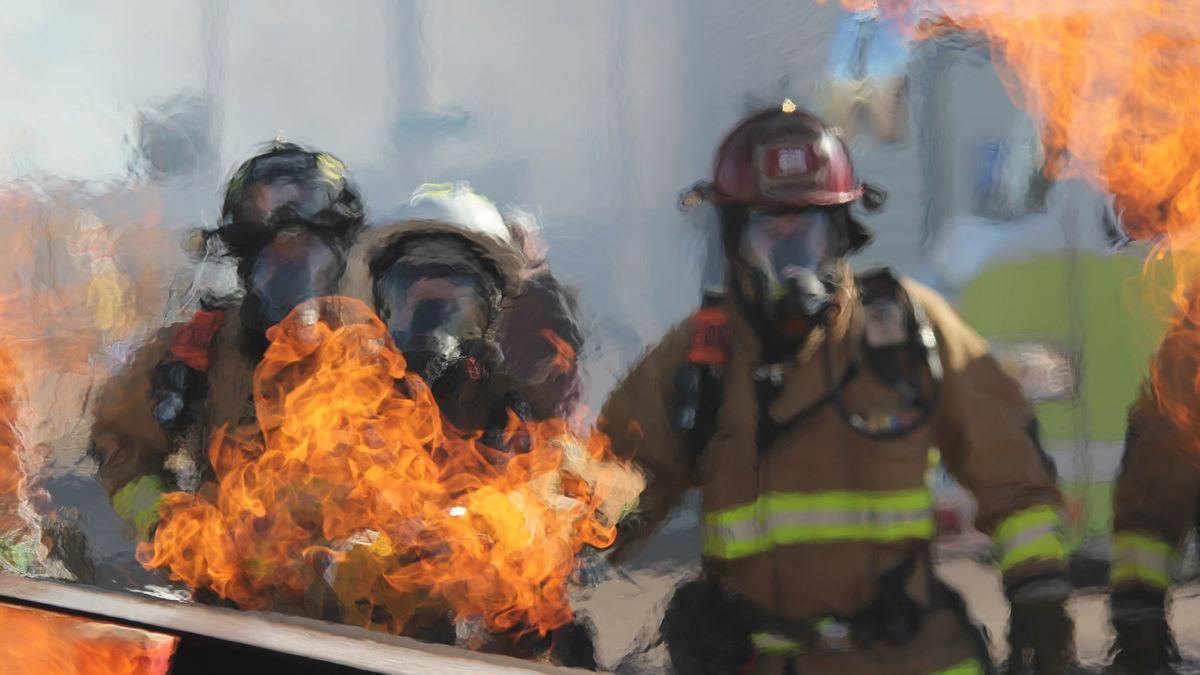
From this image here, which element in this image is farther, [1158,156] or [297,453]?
[297,453]

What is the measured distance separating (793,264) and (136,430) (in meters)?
2.46

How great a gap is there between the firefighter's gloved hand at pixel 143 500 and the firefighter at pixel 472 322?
3.03 feet

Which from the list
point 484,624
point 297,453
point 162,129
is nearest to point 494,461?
point 484,624

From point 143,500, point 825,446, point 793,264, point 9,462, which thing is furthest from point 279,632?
point 9,462

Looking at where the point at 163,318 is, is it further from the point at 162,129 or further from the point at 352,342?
the point at 352,342

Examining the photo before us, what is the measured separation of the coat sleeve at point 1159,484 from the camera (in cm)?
265

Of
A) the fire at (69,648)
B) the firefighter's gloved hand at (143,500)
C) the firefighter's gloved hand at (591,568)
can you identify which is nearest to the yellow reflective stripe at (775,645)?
the firefighter's gloved hand at (591,568)

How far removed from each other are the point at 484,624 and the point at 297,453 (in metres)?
0.93

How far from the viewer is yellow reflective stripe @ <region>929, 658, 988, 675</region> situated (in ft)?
8.29

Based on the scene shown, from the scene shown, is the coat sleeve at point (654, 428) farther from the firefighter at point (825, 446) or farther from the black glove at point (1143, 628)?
the black glove at point (1143, 628)

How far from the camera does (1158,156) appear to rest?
3.11m

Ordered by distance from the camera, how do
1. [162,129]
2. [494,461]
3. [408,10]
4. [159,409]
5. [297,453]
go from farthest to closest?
[162,129], [408,10], [159,409], [297,453], [494,461]

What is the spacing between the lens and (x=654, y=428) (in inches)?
109

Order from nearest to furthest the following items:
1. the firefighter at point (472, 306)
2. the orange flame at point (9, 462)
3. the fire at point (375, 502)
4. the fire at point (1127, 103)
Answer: the fire at point (375, 502)
the fire at point (1127, 103)
the firefighter at point (472, 306)
the orange flame at point (9, 462)
